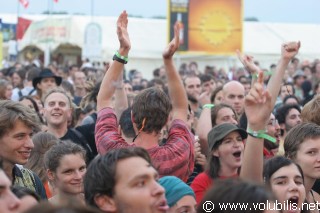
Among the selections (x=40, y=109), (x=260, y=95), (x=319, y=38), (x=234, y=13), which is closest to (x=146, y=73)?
(x=234, y=13)

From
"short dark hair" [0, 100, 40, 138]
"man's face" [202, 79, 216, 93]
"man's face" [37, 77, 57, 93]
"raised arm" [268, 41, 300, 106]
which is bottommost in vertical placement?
"man's face" [202, 79, 216, 93]

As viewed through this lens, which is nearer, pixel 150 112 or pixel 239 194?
pixel 239 194

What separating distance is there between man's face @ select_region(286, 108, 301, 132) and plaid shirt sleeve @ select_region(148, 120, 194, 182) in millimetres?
4080

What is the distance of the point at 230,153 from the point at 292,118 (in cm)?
340

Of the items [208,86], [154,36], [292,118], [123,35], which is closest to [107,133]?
[123,35]

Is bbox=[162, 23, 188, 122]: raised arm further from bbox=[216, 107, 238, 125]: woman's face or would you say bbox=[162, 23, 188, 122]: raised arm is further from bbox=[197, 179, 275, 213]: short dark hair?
bbox=[216, 107, 238, 125]: woman's face

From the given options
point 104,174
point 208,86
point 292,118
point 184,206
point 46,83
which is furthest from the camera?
point 208,86

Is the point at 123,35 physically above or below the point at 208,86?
above

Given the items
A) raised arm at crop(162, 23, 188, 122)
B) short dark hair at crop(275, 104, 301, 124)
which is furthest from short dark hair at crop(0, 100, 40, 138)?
short dark hair at crop(275, 104, 301, 124)

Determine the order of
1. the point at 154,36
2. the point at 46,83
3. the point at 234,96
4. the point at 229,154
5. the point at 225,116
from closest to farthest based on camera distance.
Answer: the point at 229,154 → the point at 225,116 → the point at 234,96 → the point at 46,83 → the point at 154,36

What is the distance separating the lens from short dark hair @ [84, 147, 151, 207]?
402 centimetres

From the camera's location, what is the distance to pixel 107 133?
543 cm

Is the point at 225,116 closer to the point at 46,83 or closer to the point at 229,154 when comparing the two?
the point at 229,154

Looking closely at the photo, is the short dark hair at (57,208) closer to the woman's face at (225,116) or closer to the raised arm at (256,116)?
the raised arm at (256,116)
